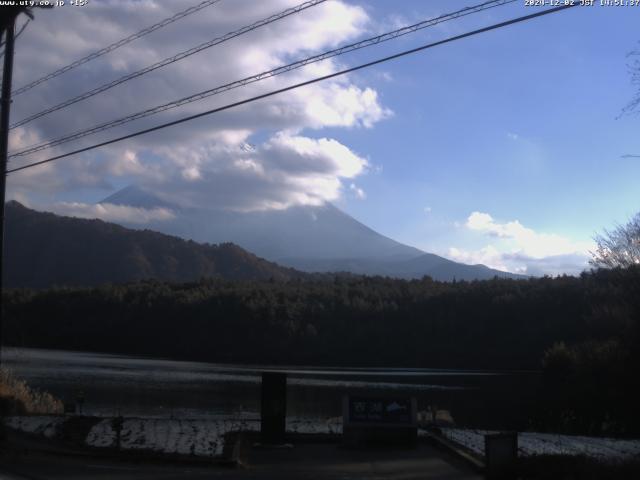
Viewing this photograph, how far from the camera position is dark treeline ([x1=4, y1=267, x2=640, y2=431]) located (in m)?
86.8

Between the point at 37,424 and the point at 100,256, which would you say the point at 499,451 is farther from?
the point at 100,256

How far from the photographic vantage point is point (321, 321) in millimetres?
103688

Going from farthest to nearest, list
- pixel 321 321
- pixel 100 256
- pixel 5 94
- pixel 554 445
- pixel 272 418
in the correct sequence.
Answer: pixel 100 256 → pixel 321 321 → pixel 5 94 → pixel 554 445 → pixel 272 418

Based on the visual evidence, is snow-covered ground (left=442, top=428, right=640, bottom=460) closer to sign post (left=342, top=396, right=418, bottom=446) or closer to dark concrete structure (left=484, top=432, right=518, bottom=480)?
sign post (left=342, top=396, right=418, bottom=446)

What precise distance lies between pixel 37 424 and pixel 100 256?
158 m

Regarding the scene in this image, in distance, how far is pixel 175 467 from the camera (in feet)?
48.8

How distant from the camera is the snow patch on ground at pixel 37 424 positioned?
58.4 feet

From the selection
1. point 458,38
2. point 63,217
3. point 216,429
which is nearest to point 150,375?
point 216,429

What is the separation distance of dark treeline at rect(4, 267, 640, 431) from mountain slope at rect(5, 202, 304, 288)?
47.6 meters

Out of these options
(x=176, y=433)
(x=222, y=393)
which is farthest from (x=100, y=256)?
(x=176, y=433)

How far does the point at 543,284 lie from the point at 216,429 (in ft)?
263

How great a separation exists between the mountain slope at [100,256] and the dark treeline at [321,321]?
4758cm

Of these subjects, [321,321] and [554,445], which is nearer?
[554,445]

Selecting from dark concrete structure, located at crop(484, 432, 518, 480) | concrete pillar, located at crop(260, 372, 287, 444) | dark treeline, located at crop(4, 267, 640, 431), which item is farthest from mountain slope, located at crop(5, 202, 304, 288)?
dark concrete structure, located at crop(484, 432, 518, 480)
